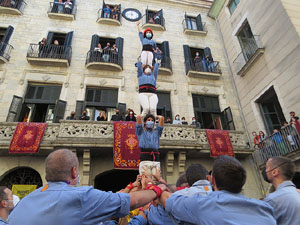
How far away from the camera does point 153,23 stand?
13.5 meters

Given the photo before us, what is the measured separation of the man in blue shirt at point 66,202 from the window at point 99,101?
877 centimetres

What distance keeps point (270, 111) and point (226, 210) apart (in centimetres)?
1103

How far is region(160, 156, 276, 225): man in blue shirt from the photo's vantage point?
1.47 metres

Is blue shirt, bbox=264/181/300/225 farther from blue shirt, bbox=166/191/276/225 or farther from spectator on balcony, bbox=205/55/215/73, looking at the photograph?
spectator on balcony, bbox=205/55/215/73

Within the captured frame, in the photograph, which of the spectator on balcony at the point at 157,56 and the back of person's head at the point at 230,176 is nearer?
the back of person's head at the point at 230,176

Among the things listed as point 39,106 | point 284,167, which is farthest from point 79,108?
point 284,167

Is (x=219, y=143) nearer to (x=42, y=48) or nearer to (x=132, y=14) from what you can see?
(x=132, y=14)

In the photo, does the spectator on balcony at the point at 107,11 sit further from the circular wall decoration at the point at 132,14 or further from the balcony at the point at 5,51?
the balcony at the point at 5,51

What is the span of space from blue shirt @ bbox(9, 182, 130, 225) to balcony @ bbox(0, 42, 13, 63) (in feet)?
38.2

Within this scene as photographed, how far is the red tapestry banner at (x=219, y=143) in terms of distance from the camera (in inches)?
360

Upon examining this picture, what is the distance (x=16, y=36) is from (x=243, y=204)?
14.2 meters

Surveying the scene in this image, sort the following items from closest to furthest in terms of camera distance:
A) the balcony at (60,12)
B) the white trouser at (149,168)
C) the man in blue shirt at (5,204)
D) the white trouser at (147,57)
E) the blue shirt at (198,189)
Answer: the blue shirt at (198,189), the man in blue shirt at (5,204), the white trouser at (149,168), the white trouser at (147,57), the balcony at (60,12)

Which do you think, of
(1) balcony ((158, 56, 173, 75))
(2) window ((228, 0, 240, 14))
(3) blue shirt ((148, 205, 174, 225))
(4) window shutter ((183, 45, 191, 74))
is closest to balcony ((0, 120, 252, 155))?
(1) balcony ((158, 56, 173, 75))

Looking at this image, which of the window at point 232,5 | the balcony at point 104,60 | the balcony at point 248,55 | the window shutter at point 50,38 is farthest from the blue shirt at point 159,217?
the window at point 232,5
